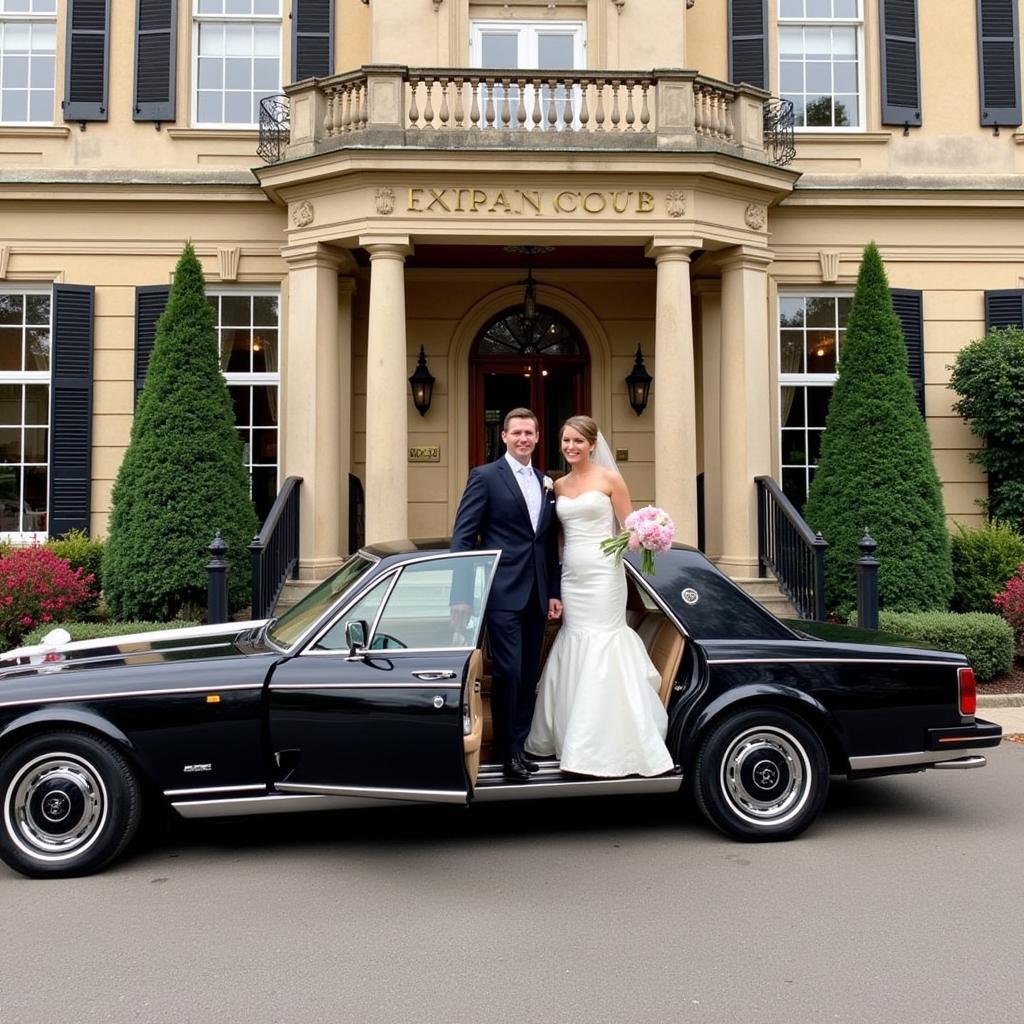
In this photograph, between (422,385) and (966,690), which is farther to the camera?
(422,385)

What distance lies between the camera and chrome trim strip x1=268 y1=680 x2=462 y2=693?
4.28 metres

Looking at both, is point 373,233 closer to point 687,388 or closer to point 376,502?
point 376,502

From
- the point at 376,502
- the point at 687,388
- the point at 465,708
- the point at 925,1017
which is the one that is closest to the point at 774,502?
the point at 687,388

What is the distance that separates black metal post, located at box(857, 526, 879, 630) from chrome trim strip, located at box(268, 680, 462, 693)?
5.45 m

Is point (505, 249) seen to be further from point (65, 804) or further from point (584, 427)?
point (65, 804)

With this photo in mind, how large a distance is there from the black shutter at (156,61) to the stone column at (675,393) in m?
6.68

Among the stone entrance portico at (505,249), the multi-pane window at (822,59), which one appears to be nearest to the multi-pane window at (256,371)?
the stone entrance portico at (505,249)

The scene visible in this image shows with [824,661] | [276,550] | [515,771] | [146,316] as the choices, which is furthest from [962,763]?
[146,316]

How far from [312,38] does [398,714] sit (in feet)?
35.2

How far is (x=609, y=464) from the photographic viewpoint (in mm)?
5512

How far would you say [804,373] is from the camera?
12.5 metres

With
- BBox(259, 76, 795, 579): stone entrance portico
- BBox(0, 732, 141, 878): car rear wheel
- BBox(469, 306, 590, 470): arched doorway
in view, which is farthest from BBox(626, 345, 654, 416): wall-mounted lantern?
BBox(0, 732, 141, 878): car rear wheel

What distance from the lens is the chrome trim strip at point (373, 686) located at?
428 centimetres

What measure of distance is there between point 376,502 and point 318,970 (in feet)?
22.4
